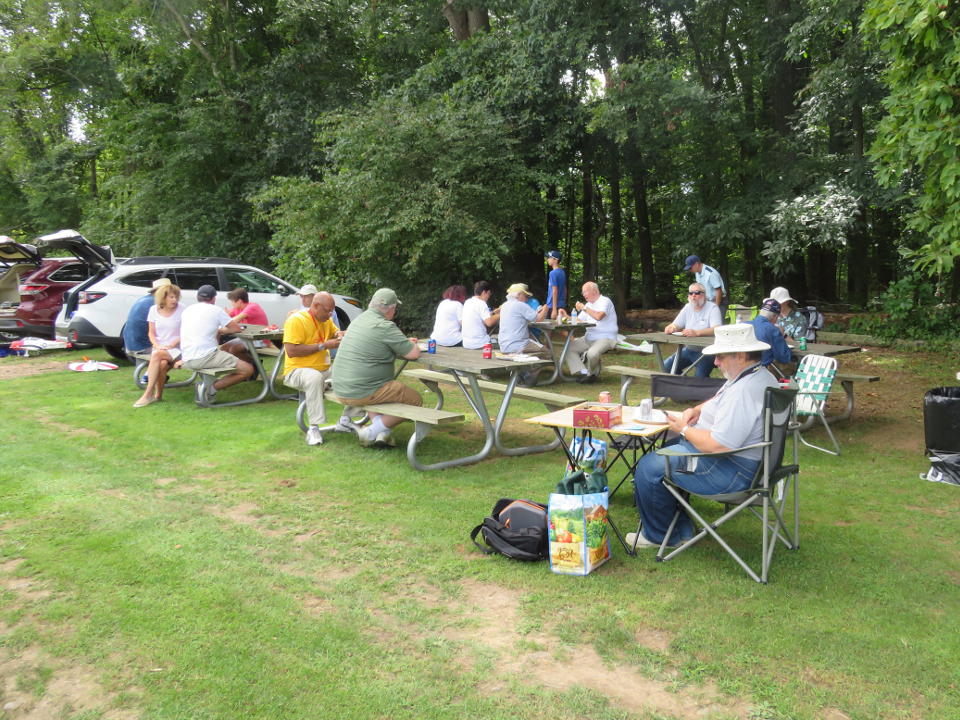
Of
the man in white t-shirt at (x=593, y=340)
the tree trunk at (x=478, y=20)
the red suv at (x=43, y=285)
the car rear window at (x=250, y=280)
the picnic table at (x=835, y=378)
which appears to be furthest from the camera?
the tree trunk at (x=478, y=20)

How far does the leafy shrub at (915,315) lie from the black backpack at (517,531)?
10.4 meters

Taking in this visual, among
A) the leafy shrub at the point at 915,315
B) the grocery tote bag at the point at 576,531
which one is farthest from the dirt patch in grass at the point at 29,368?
the leafy shrub at the point at 915,315

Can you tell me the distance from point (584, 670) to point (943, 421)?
4126mm

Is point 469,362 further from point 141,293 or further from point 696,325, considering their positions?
point 141,293

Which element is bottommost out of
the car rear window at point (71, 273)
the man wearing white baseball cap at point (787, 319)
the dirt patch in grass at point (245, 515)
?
the dirt patch in grass at point (245, 515)

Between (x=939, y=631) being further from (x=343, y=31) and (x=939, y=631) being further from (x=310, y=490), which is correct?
(x=343, y=31)

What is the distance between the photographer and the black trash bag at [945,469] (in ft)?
18.2

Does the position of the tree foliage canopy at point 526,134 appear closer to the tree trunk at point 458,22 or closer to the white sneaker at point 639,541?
the tree trunk at point 458,22

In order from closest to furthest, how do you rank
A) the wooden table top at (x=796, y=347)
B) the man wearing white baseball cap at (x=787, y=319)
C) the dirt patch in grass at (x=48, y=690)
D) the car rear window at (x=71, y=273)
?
the dirt patch in grass at (x=48, y=690), the wooden table top at (x=796, y=347), the man wearing white baseball cap at (x=787, y=319), the car rear window at (x=71, y=273)

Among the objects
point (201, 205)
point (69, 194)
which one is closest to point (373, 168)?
point (201, 205)

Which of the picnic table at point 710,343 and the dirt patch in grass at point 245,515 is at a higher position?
the picnic table at point 710,343

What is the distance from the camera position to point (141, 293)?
1173 centimetres

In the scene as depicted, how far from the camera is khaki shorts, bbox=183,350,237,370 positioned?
824 cm

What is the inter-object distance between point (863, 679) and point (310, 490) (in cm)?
369
